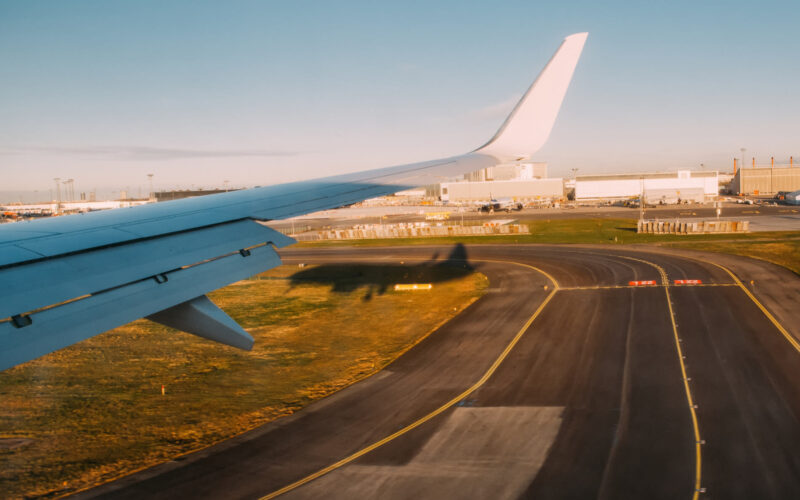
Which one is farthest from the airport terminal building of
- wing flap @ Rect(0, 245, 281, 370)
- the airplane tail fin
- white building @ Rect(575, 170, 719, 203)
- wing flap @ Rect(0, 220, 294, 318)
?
wing flap @ Rect(0, 245, 281, 370)

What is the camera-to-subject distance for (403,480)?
12.6 metres

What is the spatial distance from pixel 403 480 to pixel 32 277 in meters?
9.78

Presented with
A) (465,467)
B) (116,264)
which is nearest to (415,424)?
(465,467)

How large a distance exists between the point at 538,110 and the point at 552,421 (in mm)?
9114

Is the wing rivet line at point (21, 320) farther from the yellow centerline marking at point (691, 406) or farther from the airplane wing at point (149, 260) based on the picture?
the yellow centerline marking at point (691, 406)

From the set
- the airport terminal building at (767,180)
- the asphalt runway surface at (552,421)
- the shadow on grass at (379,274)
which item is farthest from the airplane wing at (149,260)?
the airport terminal building at (767,180)

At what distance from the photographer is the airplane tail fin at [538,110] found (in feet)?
32.3

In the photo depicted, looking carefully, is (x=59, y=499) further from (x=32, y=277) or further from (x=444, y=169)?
(x=444, y=169)

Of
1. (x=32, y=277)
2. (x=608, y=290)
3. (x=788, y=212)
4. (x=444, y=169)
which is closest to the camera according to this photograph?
(x=32, y=277)

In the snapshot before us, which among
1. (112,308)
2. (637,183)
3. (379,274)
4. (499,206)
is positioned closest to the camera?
(112,308)

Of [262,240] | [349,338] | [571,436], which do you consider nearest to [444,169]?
[262,240]

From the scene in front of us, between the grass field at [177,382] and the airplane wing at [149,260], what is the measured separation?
8.68m

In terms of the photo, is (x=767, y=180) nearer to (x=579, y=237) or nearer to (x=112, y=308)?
(x=579, y=237)

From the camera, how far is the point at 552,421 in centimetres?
1543
